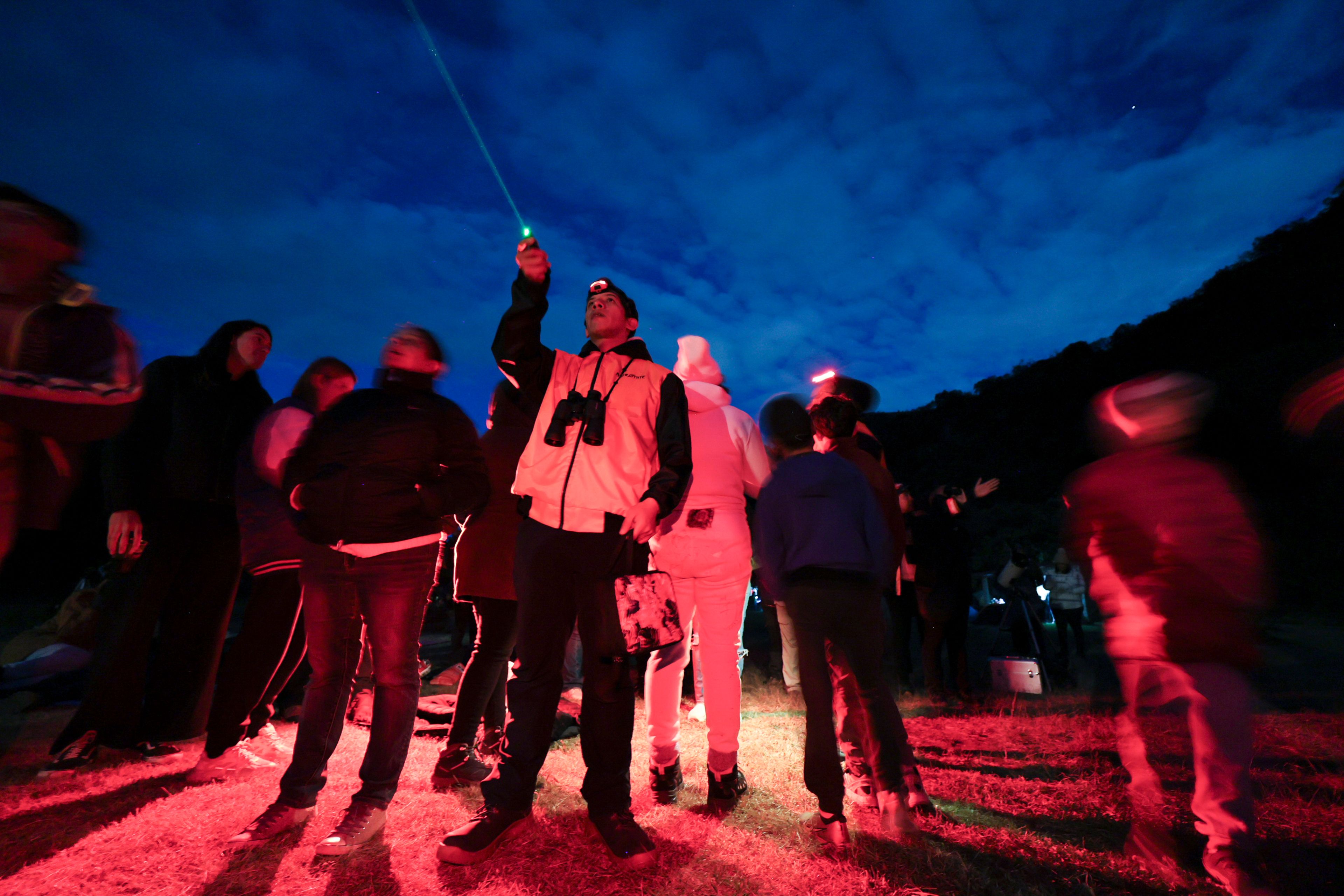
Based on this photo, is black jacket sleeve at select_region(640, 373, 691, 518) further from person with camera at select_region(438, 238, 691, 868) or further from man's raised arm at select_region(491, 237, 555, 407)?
man's raised arm at select_region(491, 237, 555, 407)

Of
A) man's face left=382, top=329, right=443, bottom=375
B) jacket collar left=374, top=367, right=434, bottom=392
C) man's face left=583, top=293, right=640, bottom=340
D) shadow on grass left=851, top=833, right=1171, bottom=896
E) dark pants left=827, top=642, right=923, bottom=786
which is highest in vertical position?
man's face left=583, top=293, right=640, bottom=340

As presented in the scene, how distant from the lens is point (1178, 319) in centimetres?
3756

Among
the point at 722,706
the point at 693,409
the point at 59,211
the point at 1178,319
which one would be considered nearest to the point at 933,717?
the point at 722,706

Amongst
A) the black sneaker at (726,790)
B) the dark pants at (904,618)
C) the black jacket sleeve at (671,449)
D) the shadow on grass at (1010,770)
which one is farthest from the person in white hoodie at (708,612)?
the dark pants at (904,618)

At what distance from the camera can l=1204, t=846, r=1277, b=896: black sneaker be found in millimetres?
1884

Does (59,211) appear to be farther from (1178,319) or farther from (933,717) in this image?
(1178,319)

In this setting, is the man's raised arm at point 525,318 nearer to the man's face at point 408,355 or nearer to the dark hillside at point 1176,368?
the man's face at point 408,355

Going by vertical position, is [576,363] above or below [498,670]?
above

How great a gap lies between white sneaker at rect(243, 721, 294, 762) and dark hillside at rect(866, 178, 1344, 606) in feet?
43.6

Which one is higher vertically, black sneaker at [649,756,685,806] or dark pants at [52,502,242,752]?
dark pants at [52,502,242,752]

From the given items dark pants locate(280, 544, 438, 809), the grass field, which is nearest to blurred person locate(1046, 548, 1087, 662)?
the grass field

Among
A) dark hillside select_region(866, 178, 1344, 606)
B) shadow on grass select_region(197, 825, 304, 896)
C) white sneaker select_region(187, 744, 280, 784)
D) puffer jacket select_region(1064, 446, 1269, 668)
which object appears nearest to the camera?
shadow on grass select_region(197, 825, 304, 896)

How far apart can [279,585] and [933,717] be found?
4619mm

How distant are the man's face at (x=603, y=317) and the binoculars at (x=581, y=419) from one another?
35 cm
